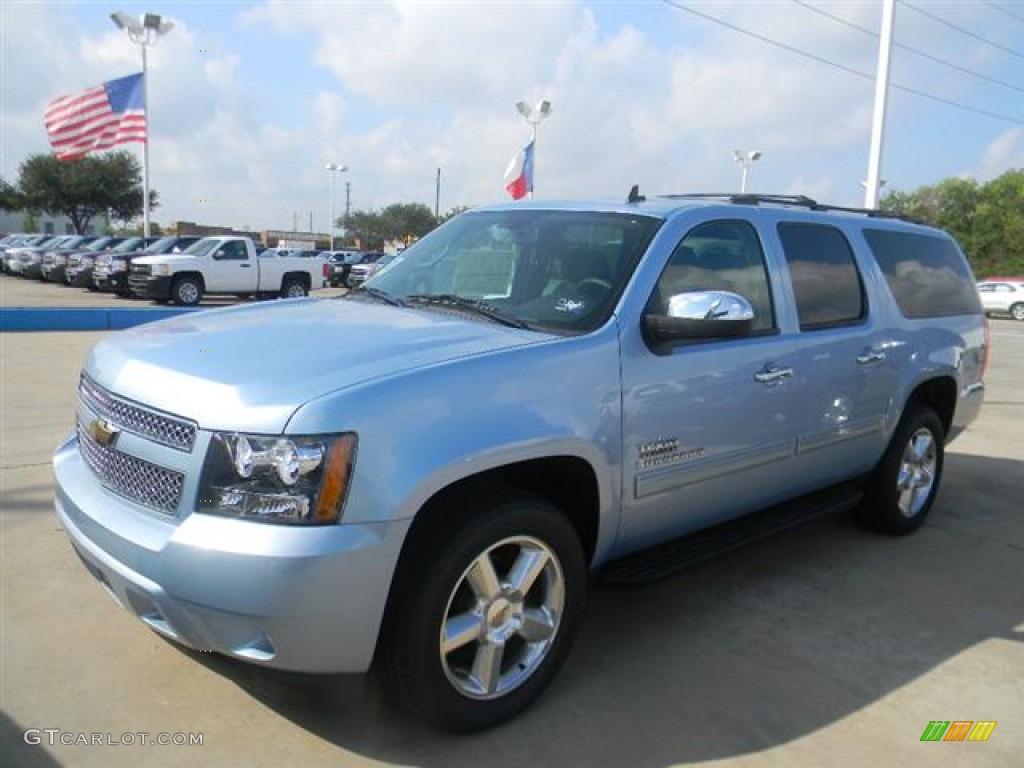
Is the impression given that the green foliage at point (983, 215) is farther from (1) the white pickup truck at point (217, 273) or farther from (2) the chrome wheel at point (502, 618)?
(2) the chrome wheel at point (502, 618)

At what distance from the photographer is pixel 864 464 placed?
4707mm

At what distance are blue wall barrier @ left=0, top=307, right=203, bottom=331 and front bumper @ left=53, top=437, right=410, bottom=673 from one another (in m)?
12.5

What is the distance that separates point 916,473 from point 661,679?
8.98 feet

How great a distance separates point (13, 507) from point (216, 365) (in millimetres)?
2913

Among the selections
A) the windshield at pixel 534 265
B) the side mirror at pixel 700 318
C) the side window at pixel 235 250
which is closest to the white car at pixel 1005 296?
the side window at pixel 235 250

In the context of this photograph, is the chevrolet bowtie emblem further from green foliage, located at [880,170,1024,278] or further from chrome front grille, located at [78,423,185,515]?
green foliage, located at [880,170,1024,278]

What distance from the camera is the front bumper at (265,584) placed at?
7.55ft

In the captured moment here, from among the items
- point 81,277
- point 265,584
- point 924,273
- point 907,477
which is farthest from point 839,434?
point 81,277

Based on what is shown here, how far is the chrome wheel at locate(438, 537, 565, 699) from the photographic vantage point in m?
2.74

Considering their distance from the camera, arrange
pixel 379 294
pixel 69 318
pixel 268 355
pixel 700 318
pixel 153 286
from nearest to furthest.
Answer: pixel 268 355 → pixel 700 318 → pixel 379 294 → pixel 69 318 → pixel 153 286

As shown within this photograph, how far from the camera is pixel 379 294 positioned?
3.91 m

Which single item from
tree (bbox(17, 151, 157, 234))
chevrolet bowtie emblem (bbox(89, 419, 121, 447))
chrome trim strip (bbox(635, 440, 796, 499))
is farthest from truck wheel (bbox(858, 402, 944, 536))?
tree (bbox(17, 151, 157, 234))

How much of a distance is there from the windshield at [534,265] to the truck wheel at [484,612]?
803mm

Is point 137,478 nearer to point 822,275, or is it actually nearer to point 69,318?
point 822,275
